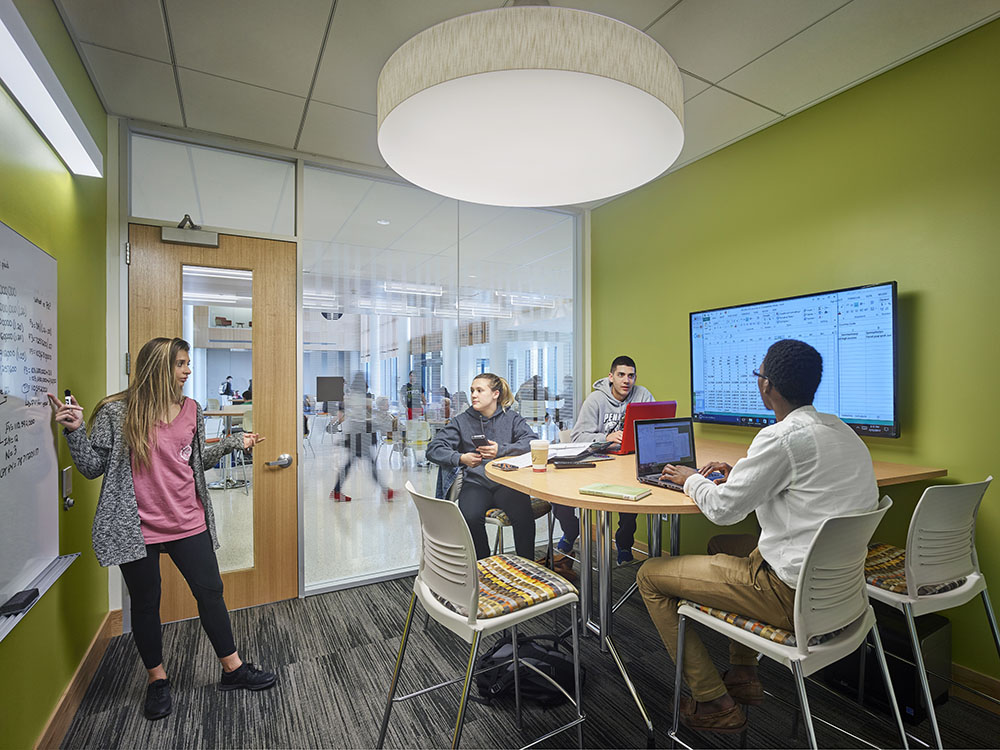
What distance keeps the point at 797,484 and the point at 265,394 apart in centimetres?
278

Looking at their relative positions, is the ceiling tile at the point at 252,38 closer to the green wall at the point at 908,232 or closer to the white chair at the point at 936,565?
the green wall at the point at 908,232

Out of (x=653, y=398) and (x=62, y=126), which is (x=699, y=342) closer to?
(x=653, y=398)

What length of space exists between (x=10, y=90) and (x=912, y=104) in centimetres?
349

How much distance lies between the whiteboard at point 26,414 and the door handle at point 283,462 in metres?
1.23

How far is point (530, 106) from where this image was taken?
167 cm

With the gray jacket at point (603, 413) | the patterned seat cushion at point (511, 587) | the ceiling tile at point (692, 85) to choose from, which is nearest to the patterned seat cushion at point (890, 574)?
the patterned seat cushion at point (511, 587)

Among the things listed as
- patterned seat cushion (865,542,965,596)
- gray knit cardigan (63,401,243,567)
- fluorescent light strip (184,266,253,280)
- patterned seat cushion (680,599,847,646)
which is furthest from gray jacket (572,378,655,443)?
gray knit cardigan (63,401,243,567)

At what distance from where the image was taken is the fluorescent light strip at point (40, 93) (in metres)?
1.30

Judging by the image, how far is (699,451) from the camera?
2848mm

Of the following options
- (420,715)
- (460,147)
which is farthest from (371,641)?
(460,147)

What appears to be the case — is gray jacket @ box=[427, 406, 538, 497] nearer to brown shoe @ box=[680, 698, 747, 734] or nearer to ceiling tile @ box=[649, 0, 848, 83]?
brown shoe @ box=[680, 698, 747, 734]

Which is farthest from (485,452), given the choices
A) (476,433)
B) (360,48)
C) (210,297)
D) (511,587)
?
(360,48)

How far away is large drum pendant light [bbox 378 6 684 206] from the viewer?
142cm

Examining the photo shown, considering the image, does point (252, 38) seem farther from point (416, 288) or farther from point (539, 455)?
point (539, 455)
